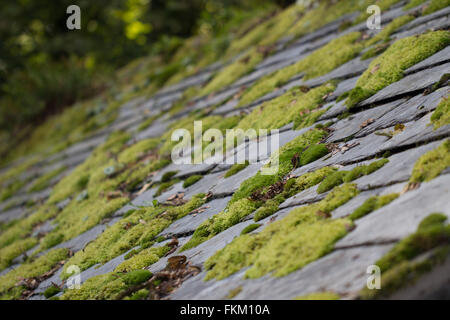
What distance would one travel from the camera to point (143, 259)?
3.31m

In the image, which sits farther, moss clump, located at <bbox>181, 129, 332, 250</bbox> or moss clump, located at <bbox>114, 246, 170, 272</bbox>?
moss clump, located at <bbox>114, 246, 170, 272</bbox>

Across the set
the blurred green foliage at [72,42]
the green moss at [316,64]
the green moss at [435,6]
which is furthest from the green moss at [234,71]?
the blurred green foliage at [72,42]

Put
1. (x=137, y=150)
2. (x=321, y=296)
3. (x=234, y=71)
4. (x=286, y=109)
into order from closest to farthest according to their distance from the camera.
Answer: (x=321, y=296) → (x=286, y=109) → (x=137, y=150) → (x=234, y=71)

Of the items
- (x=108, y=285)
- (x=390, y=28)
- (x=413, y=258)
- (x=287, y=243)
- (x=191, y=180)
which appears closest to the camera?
(x=413, y=258)

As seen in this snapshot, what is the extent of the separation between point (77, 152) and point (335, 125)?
5723 mm

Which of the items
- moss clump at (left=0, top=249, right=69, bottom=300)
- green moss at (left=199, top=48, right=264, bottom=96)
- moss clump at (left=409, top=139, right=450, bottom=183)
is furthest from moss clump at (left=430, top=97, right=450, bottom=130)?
green moss at (left=199, top=48, right=264, bottom=96)

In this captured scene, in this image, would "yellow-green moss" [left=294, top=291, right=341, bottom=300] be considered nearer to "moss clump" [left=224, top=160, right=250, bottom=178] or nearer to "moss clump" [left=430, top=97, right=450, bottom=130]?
"moss clump" [left=430, top=97, right=450, bottom=130]

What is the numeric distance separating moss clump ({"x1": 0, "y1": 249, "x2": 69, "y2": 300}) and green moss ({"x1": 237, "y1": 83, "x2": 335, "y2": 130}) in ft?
7.83

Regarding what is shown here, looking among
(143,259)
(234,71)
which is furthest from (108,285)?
(234,71)

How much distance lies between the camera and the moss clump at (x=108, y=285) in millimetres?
A: 2930

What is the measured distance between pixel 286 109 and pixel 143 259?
219 centimetres

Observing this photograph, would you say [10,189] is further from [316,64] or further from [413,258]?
[413,258]

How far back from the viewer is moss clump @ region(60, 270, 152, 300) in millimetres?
2930

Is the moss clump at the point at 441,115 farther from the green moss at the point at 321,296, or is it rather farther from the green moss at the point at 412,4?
the green moss at the point at 412,4
